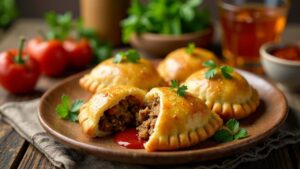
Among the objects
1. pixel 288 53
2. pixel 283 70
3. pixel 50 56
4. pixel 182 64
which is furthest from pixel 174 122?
pixel 50 56

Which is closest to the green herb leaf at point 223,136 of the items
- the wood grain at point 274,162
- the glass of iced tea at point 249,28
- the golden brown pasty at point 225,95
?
the wood grain at point 274,162

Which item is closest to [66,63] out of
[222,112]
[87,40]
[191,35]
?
[87,40]

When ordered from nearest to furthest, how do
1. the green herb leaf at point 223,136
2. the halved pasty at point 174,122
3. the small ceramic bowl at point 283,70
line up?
the halved pasty at point 174,122 → the green herb leaf at point 223,136 → the small ceramic bowl at point 283,70

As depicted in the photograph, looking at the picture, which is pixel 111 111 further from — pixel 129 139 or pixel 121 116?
pixel 129 139

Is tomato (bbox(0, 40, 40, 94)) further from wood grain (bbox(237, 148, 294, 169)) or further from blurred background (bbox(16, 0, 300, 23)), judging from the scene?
blurred background (bbox(16, 0, 300, 23))

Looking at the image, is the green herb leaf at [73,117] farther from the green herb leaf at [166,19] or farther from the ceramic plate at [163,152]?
the green herb leaf at [166,19]
